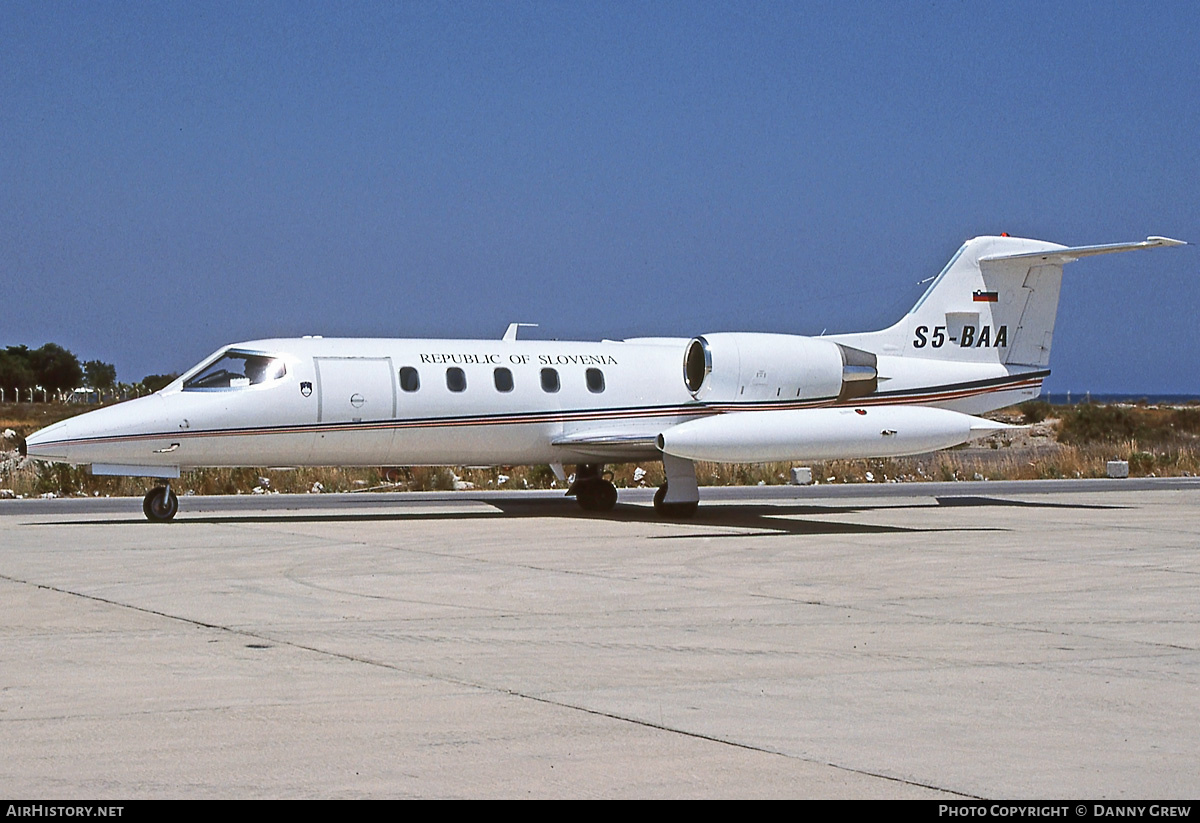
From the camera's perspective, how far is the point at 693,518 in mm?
22516

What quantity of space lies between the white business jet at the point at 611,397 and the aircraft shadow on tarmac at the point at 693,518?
2.22 feet

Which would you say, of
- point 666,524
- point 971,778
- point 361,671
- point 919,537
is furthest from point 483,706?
point 666,524

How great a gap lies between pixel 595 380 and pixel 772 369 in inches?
110

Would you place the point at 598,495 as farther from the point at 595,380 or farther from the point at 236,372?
the point at 236,372

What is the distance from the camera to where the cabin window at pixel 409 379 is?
71.1 feet

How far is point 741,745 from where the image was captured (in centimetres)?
711

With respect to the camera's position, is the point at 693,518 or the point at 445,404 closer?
the point at 445,404

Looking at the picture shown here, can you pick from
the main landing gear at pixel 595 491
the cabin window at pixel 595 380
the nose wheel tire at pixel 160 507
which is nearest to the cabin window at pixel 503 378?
the cabin window at pixel 595 380

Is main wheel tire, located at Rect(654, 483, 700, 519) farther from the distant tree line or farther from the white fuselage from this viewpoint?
the distant tree line

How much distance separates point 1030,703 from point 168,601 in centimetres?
739

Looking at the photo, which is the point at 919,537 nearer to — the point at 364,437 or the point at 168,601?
the point at 364,437

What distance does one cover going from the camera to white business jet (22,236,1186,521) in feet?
67.2

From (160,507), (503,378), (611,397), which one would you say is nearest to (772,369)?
(611,397)

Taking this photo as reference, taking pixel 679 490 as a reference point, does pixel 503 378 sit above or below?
above
